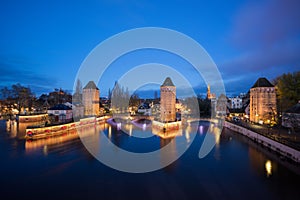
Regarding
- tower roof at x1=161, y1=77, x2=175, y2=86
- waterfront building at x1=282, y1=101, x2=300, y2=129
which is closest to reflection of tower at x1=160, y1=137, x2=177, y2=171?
waterfront building at x1=282, y1=101, x2=300, y2=129

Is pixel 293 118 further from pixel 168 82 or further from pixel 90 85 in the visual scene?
pixel 90 85

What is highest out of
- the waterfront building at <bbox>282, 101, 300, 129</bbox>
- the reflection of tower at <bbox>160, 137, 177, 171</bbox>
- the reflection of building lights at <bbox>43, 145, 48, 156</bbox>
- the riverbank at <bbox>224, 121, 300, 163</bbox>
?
the waterfront building at <bbox>282, 101, 300, 129</bbox>

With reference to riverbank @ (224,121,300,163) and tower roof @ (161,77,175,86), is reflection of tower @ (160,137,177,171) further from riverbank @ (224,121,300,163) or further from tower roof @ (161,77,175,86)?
tower roof @ (161,77,175,86)

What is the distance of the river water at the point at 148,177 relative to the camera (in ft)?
28.9

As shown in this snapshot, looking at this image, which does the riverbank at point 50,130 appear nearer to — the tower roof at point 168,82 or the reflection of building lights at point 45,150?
the reflection of building lights at point 45,150

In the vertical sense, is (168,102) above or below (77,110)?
above

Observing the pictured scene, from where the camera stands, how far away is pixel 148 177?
1089 centimetres

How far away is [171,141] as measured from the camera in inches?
814

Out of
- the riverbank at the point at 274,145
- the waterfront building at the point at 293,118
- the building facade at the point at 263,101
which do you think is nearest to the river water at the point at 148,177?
the riverbank at the point at 274,145

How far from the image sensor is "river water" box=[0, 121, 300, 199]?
347 inches

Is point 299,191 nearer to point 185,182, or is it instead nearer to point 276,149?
point 185,182

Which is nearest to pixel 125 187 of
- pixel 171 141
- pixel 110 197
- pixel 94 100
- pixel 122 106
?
pixel 110 197

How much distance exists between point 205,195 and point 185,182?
1642mm

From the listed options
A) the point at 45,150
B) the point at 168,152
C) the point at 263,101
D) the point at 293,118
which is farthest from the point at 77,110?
the point at 293,118
